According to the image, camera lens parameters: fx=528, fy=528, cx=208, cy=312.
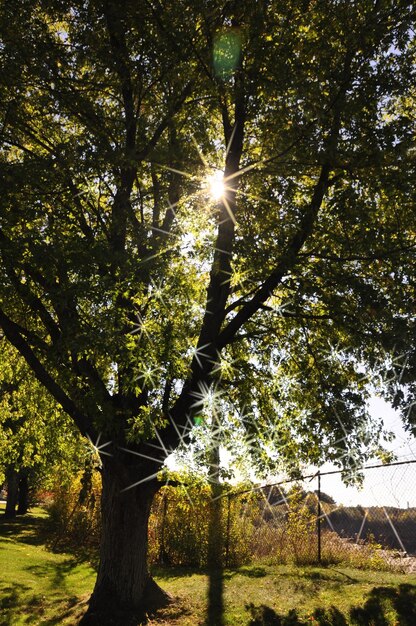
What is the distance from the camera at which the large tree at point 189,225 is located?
345 inches

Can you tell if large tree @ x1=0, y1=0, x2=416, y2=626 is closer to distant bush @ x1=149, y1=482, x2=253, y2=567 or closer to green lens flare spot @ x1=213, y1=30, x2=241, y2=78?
green lens flare spot @ x1=213, y1=30, x2=241, y2=78

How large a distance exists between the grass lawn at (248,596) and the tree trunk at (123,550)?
553 mm

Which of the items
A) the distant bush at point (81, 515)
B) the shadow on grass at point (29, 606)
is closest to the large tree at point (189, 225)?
the shadow on grass at point (29, 606)

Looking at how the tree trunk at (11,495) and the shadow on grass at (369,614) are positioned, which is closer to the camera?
the shadow on grass at (369,614)

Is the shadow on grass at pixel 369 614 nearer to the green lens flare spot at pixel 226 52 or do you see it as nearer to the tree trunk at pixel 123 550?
the tree trunk at pixel 123 550

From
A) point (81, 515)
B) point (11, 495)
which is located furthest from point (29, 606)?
point (11, 495)

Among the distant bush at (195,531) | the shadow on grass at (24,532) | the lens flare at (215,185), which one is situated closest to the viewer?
the lens flare at (215,185)

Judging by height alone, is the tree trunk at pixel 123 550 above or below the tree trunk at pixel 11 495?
below

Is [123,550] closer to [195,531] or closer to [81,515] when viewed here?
[195,531]

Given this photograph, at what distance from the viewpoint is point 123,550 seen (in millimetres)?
10156

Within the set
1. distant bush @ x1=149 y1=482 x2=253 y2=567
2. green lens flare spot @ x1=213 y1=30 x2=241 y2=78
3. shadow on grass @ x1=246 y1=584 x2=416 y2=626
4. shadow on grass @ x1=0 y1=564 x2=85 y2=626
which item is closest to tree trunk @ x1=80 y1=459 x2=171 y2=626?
shadow on grass @ x1=0 y1=564 x2=85 y2=626

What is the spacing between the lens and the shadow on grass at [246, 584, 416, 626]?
8.01 metres

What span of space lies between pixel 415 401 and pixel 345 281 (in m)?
2.35

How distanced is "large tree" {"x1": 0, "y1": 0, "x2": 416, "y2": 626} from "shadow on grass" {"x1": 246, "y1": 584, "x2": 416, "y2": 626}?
2.43 metres
